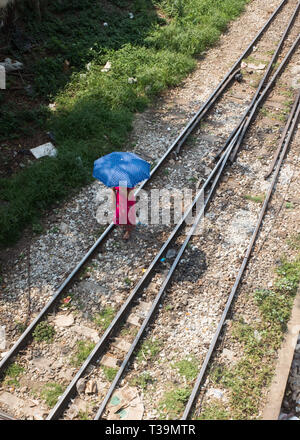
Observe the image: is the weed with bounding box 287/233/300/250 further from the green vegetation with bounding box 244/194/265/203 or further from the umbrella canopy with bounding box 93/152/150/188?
the umbrella canopy with bounding box 93/152/150/188

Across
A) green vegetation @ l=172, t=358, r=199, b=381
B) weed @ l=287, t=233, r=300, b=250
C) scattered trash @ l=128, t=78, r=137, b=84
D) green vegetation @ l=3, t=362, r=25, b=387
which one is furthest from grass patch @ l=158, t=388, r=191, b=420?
scattered trash @ l=128, t=78, r=137, b=84

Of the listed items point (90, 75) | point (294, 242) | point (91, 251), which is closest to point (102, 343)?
point (91, 251)

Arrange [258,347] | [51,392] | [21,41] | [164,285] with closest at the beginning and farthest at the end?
[51,392]
[258,347]
[164,285]
[21,41]

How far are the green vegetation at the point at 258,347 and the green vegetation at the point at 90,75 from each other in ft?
15.1

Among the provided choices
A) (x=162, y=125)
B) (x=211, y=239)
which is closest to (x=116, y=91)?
(x=162, y=125)

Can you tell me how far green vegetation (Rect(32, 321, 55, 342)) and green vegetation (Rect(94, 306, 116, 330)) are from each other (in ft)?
2.42

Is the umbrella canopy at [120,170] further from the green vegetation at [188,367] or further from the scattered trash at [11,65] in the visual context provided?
the scattered trash at [11,65]

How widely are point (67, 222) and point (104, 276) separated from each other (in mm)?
1605

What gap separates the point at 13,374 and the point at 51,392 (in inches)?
26.7

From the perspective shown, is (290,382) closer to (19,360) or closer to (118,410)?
(118,410)

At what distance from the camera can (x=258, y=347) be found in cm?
671

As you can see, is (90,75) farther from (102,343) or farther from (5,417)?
(5,417)

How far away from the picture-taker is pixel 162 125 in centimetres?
1122

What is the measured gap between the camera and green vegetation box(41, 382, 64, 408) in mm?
6031
